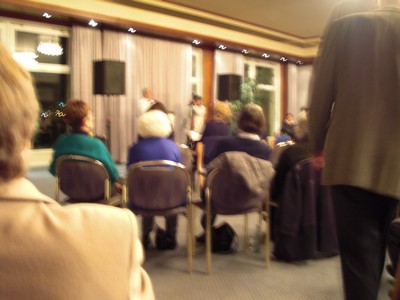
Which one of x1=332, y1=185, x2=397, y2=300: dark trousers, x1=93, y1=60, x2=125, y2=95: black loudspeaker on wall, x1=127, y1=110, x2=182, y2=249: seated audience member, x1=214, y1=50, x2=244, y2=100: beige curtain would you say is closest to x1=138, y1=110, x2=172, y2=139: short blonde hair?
x1=127, y1=110, x2=182, y2=249: seated audience member

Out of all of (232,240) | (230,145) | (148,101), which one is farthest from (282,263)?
(148,101)

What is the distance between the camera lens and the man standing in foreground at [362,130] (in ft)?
4.94

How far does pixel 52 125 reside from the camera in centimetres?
786

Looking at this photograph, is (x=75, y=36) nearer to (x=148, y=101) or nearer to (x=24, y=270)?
(x=148, y=101)

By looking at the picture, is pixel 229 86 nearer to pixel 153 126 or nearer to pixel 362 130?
pixel 153 126

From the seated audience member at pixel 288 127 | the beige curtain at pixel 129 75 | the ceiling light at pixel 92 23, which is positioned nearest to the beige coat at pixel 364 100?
the seated audience member at pixel 288 127

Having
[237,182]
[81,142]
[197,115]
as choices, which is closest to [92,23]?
[197,115]

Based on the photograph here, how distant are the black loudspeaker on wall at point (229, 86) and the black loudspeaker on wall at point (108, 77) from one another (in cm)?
270

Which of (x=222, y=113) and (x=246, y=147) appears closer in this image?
(x=246, y=147)

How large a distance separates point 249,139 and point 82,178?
1.21 m

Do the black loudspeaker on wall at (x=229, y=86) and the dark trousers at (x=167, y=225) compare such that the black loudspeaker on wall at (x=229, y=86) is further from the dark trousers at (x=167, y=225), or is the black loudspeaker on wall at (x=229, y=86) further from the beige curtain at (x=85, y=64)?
the dark trousers at (x=167, y=225)

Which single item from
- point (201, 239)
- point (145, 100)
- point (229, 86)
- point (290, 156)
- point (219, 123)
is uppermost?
point (229, 86)

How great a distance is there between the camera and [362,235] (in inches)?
61.6

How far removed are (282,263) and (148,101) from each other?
5635 millimetres
